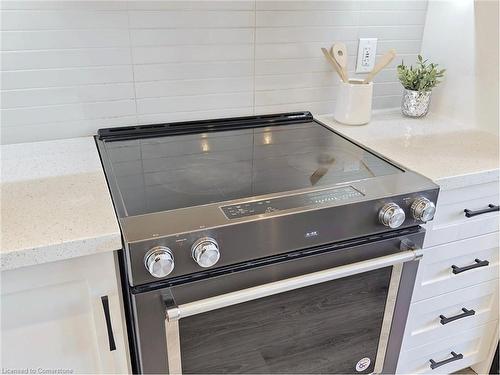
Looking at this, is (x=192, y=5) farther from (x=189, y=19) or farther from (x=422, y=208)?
(x=422, y=208)

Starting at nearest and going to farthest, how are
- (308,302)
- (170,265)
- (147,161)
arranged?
(170,265) < (308,302) < (147,161)

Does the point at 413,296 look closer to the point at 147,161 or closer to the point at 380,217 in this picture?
the point at 380,217

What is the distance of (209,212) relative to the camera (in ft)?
2.99

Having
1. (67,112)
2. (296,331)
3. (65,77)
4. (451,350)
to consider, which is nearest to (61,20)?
(65,77)

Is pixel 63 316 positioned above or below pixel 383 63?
below

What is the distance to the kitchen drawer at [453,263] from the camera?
123 centimetres

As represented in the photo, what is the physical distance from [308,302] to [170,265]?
403mm

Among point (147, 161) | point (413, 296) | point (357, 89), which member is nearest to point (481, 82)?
point (357, 89)

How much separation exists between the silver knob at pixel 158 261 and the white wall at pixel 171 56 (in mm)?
653

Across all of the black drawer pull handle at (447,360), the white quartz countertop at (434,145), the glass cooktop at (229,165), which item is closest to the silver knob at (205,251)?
the glass cooktop at (229,165)

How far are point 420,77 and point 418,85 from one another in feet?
0.09

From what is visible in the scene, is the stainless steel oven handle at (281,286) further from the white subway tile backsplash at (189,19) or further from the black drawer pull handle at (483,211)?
the white subway tile backsplash at (189,19)

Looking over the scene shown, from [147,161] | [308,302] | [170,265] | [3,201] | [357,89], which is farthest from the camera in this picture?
[357,89]

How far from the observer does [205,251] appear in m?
0.84
